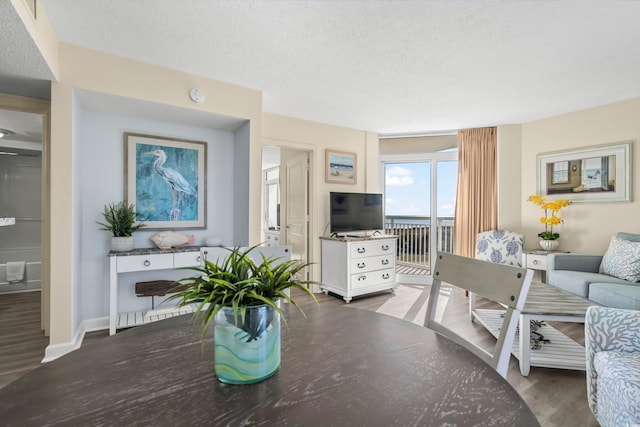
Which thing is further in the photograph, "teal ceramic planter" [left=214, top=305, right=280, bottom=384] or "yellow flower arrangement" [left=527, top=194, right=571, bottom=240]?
"yellow flower arrangement" [left=527, top=194, right=571, bottom=240]

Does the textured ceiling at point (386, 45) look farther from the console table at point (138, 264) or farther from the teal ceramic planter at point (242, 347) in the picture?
the teal ceramic planter at point (242, 347)

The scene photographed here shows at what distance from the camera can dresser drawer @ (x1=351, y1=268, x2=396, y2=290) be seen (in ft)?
12.8

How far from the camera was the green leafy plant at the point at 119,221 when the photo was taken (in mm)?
2779

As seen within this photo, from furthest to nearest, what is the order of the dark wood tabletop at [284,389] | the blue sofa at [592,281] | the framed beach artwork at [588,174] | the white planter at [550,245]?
the white planter at [550,245] < the framed beach artwork at [588,174] < the blue sofa at [592,281] < the dark wood tabletop at [284,389]

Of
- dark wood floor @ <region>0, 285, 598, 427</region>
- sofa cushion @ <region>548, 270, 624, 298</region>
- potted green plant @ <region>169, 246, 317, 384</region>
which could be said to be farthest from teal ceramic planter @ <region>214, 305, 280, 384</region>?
sofa cushion @ <region>548, 270, 624, 298</region>

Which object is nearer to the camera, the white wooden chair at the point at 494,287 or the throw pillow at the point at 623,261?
the white wooden chair at the point at 494,287

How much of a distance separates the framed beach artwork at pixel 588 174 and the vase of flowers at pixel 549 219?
0.18 m

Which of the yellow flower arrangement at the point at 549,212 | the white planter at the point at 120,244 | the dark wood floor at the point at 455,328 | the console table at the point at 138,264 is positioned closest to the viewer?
the dark wood floor at the point at 455,328

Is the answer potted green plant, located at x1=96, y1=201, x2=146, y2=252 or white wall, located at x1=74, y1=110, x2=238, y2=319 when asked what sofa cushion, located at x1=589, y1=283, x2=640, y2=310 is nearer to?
white wall, located at x1=74, y1=110, x2=238, y2=319

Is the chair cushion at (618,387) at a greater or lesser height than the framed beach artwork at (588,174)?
lesser

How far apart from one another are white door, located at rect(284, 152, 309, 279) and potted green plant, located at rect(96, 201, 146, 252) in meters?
2.14

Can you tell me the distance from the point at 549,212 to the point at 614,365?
3.24 meters

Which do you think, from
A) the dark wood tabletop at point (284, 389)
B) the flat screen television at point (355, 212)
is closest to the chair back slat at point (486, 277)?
the dark wood tabletop at point (284, 389)

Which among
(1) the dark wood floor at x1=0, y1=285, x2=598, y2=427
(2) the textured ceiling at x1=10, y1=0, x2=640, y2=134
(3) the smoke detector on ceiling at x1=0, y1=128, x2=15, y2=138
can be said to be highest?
(2) the textured ceiling at x1=10, y1=0, x2=640, y2=134
